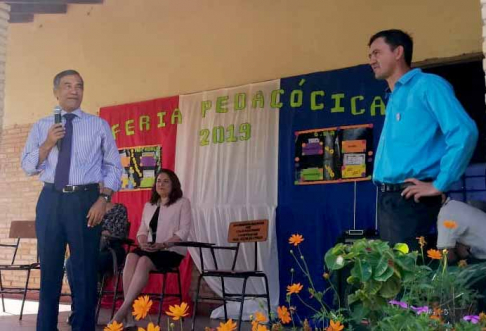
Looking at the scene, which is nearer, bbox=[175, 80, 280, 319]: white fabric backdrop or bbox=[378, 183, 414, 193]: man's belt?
bbox=[378, 183, 414, 193]: man's belt

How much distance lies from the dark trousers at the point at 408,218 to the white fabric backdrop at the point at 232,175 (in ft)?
11.6

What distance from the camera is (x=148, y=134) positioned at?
7375 millimetres

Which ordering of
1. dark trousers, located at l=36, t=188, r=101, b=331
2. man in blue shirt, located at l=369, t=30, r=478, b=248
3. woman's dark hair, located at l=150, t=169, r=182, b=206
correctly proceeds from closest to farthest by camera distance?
1. man in blue shirt, located at l=369, t=30, r=478, b=248
2. dark trousers, located at l=36, t=188, r=101, b=331
3. woman's dark hair, located at l=150, t=169, r=182, b=206

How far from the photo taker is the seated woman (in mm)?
5664

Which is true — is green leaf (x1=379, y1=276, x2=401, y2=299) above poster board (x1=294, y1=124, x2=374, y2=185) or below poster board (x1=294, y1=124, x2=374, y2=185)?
below

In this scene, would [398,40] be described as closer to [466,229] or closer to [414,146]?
[414,146]

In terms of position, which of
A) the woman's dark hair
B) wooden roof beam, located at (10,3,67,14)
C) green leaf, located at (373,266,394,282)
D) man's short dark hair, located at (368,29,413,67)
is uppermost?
wooden roof beam, located at (10,3,67,14)

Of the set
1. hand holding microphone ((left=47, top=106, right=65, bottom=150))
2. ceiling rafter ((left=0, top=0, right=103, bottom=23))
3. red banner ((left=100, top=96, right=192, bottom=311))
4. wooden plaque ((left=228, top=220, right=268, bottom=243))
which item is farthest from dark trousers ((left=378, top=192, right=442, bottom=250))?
ceiling rafter ((left=0, top=0, right=103, bottom=23))

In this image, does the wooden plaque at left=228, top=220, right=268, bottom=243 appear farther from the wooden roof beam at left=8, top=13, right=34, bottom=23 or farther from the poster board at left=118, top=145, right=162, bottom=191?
the wooden roof beam at left=8, top=13, right=34, bottom=23

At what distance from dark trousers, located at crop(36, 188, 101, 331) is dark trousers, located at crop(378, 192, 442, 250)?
190 centimetres

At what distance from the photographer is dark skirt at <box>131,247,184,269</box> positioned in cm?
584

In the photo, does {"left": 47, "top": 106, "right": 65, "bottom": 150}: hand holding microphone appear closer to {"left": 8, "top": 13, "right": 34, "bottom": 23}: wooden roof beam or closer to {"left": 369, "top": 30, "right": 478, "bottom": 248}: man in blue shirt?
{"left": 369, "top": 30, "right": 478, "bottom": 248}: man in blue shirt

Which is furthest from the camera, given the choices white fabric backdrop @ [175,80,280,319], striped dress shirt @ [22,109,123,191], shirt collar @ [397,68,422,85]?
white fabric backdrop @ [175,80,280,319]

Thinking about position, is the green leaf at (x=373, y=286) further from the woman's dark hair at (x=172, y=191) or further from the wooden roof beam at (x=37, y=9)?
the wooden roof beam at (x=37, y=9)
